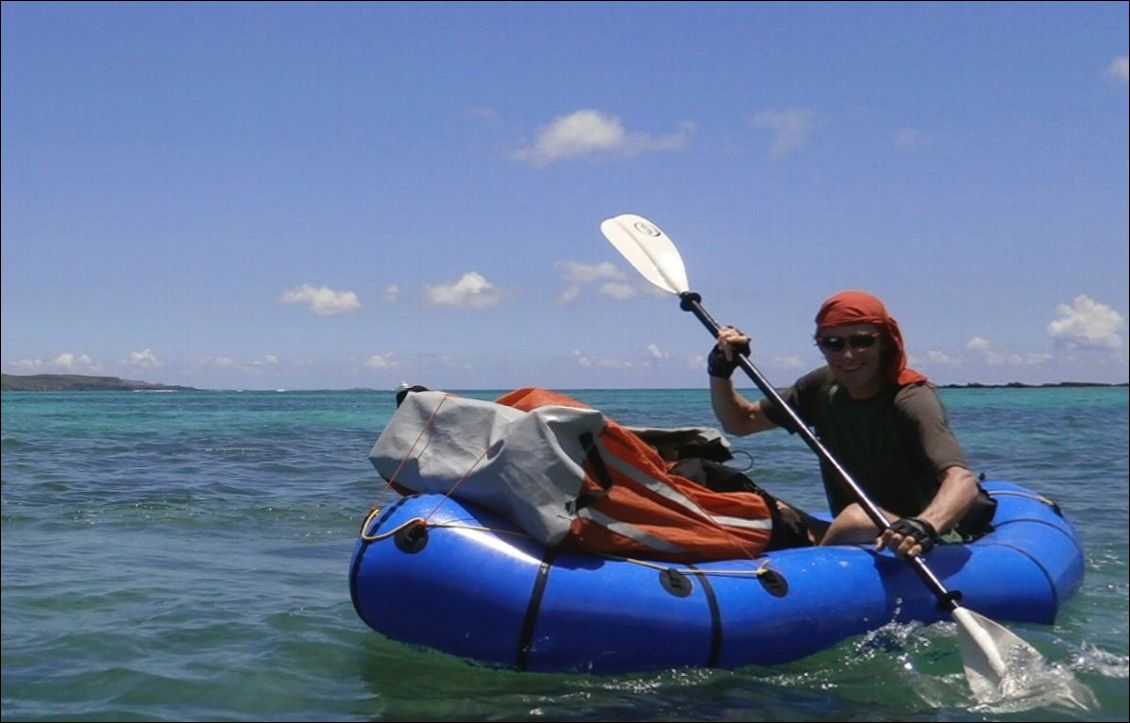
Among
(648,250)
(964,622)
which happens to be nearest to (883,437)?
(964,622)

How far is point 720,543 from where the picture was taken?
4.71 m

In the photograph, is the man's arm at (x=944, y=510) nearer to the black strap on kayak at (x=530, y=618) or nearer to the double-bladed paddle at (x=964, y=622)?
the double-bladed paddle at (x=964, y=622)

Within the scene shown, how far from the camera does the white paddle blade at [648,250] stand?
22.2 ft

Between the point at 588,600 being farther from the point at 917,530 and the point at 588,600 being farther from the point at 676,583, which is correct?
the point at 917,530

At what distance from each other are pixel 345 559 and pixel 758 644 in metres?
3.26

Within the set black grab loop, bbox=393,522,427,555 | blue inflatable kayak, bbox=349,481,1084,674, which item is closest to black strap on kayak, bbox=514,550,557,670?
blue inflatable kayak, bbox=349,481,1084,674

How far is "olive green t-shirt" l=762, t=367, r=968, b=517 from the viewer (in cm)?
479

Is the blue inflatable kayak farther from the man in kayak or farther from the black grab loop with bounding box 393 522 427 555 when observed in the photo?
the man in kayak

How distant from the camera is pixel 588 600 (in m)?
4.18

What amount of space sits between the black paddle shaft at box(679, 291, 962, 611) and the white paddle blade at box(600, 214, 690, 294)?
0.77 m

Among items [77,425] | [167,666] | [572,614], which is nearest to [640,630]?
[572,614]

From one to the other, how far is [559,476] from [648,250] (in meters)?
3.12

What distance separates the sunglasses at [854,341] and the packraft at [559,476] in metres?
0.83

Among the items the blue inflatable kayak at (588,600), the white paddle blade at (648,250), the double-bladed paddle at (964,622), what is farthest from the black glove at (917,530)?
the white paddle blade at (648,250)
